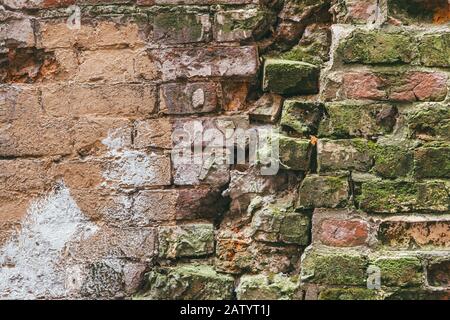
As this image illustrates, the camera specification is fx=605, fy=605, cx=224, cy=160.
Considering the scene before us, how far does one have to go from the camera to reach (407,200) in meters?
1.68

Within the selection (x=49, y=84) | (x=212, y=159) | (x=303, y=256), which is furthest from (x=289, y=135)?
(x=49, y=84)

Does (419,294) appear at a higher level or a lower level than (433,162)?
lower

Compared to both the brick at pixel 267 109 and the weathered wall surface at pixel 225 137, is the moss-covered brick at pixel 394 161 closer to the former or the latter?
the weathered wall surface at pixel 225 137

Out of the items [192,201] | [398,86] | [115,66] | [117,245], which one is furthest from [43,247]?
[398,86]

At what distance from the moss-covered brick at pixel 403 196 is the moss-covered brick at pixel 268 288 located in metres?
0.30

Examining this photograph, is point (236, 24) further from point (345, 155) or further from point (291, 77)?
point (345, 155)

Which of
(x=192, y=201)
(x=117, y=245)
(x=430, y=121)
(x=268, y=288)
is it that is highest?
(x=430, y=121)

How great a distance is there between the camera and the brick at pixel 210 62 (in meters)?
1.80

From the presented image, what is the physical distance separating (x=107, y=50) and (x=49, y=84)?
21 cm

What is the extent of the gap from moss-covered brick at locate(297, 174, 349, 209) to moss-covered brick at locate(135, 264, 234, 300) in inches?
12.7

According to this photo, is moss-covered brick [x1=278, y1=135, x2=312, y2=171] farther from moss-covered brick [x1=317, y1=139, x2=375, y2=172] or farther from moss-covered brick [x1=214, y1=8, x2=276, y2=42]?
moss-covered brick [x1=214, y1=8, x2=276, y2=42]

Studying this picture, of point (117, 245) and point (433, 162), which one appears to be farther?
point (117, 245)

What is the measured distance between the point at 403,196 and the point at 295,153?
32 centimetres

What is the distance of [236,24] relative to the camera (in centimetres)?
179
